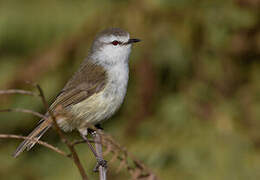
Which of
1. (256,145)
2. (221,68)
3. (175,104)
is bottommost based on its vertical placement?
(256,145)

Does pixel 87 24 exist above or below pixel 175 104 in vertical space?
above

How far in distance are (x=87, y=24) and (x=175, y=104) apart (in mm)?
1299

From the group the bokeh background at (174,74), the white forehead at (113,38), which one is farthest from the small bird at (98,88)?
the bokeh background at (174,74)

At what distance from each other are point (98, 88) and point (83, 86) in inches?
8.4

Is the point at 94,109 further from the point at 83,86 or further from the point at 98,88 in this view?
the point at 83,86

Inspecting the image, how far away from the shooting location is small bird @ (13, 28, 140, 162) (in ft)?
10.8

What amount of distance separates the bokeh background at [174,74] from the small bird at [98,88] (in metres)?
0.50

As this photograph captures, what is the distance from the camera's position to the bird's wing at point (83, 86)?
133 inches

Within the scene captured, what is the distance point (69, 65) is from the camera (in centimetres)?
441

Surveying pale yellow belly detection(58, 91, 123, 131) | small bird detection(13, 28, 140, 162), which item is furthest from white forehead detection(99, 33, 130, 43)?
pale yellow belly detection(58, 91, 123, 131)

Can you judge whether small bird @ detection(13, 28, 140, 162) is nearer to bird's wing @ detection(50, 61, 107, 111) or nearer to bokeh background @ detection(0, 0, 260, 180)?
A: bird's wing @ detection(50, 61, 107, 111)

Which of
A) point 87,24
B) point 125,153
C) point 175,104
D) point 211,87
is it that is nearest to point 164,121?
point 175,104

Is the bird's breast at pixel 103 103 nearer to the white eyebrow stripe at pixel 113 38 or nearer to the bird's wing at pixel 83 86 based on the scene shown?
the bird's wing at pixel 83 86

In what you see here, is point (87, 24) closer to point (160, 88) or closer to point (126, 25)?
point (126, 25)
